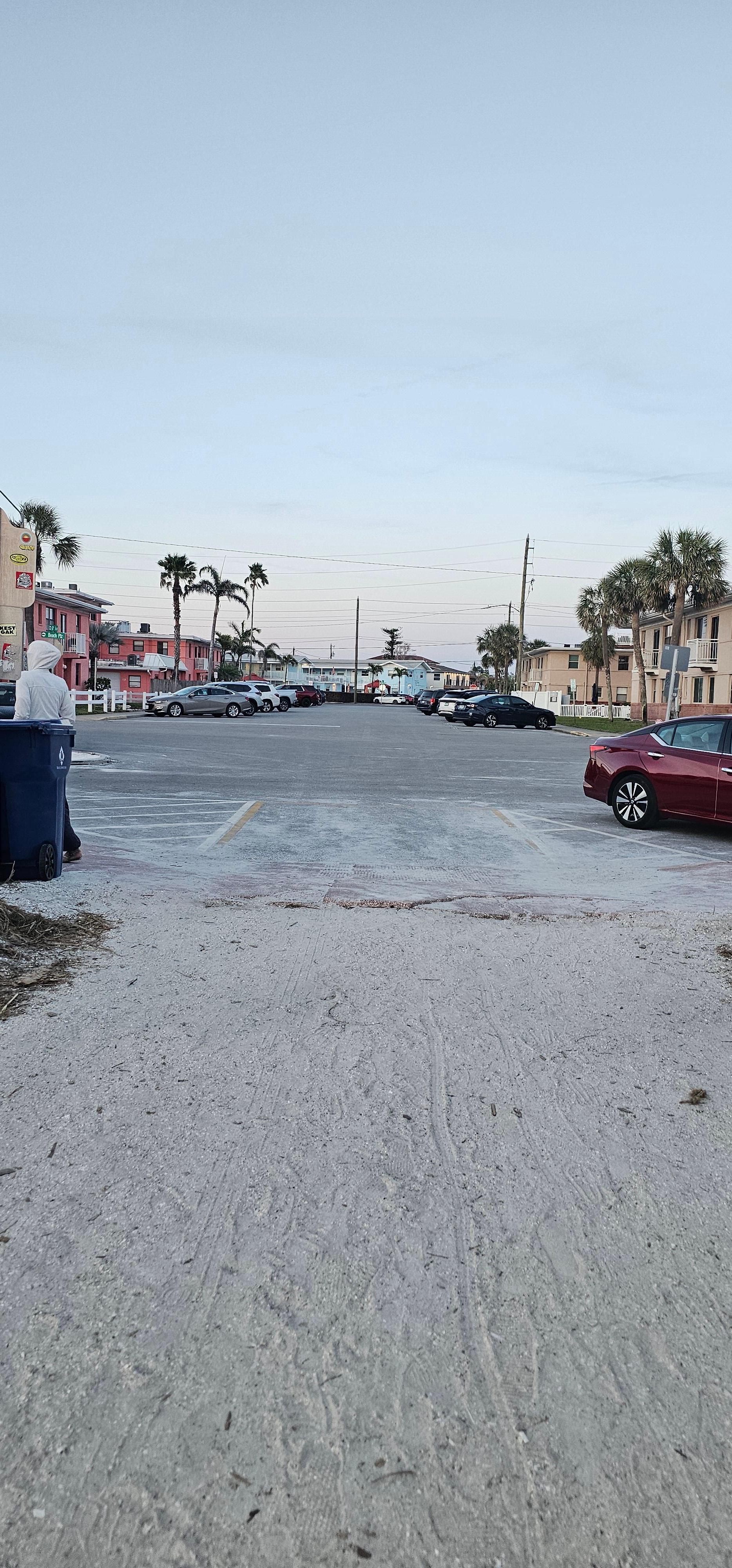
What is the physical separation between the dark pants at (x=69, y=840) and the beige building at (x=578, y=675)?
3071 inches

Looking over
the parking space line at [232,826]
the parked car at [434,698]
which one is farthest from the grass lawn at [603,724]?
the parking space line at [232,826]

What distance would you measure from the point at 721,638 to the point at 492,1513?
184 feet

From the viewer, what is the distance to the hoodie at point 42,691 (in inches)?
330

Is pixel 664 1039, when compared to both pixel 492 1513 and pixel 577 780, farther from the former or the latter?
pixel 577 780

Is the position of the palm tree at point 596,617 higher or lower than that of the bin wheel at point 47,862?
higher

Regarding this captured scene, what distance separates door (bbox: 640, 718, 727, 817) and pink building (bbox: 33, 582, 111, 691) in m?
55.9

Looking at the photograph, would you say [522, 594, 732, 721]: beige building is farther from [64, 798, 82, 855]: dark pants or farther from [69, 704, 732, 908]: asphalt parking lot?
[64, 798, 82, 855]: dark pants

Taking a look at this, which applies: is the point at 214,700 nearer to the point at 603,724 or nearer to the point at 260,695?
the point at 260,695

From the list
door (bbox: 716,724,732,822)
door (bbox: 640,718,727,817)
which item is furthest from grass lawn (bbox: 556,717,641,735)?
door (bbox: 716,724,732,822)

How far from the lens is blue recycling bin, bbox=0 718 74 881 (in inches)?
309

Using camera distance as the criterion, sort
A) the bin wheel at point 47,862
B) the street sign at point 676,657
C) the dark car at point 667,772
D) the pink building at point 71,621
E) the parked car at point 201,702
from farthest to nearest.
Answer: the pink building at point 71,621 < the parked car at point 201,702 < the street sign at point 676,657 < the dark car at point 667,772 < the bin wheel at point 47,862

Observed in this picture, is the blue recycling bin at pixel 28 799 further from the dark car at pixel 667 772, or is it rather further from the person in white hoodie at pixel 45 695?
the dark car at pixel 667 772

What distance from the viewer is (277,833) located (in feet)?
36.2

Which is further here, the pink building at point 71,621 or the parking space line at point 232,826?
the pink building at point 71,621
